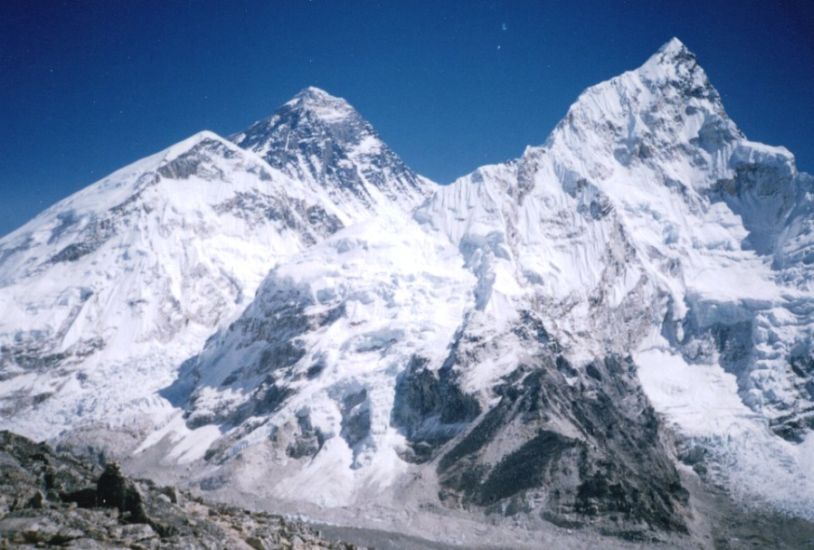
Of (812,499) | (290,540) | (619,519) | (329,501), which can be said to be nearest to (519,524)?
(619,519)

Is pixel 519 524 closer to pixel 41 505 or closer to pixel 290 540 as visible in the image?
pixel 290 540

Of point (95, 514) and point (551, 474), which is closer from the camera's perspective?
point (95, 514)

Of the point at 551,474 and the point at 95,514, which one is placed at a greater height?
the point at 551,474

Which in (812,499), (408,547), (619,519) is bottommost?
(408,547)

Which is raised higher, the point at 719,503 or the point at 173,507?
the point at 719,503

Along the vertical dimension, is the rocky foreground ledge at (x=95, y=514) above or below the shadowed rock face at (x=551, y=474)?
below

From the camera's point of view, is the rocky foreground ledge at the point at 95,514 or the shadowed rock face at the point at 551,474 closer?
the rocky foreground ledge at the point at 95,514

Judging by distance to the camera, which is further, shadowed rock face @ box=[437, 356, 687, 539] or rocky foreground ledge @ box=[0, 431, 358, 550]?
shadowed rock face @ box=[437, 356, 687, 539]

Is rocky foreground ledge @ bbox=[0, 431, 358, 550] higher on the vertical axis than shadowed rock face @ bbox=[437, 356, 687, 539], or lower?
lower
